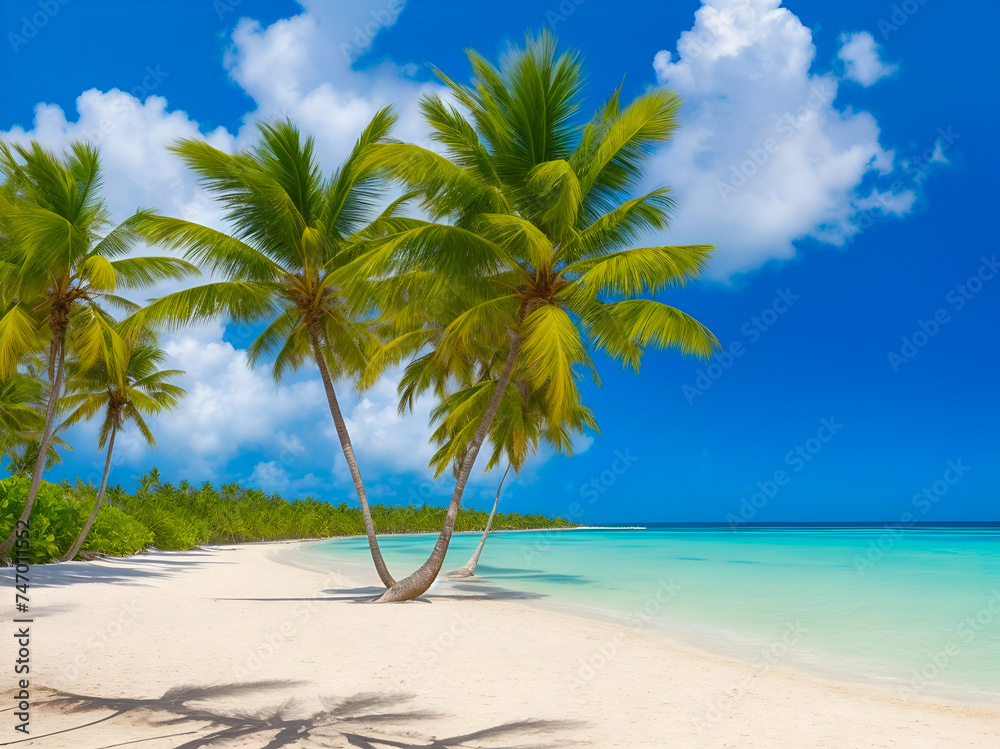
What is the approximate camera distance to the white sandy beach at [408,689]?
4262 mm

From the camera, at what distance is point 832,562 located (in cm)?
2473

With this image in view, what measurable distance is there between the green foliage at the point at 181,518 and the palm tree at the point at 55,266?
1618 millimetres

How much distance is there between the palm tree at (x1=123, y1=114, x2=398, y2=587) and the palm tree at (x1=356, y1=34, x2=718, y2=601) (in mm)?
1036

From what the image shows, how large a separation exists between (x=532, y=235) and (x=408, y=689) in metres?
5.97

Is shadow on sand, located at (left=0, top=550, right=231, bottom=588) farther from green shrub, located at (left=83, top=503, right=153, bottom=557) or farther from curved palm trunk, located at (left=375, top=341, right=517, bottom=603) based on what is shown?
curved palm trunk, located at (left=375, top=341, right=517, bottom=603)

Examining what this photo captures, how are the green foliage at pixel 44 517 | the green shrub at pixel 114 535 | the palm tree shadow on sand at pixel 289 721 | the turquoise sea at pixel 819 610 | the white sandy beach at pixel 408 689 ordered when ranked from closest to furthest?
the palm tree shadow on sand at pixel 289 721 → the white sandy beach at pixel 408 689 → the turquoise sea at pixel 819 610 → the green foliage at pixel 44 517 → the green shrub at pixel 114 535

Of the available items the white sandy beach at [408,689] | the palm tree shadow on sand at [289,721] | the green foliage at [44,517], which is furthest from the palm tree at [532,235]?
the green foliage at [44,517]

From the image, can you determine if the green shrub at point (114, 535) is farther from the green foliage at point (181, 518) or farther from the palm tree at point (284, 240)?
the palm tree at point (284, 240)

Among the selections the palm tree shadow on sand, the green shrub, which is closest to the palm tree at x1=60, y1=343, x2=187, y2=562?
the green shrub

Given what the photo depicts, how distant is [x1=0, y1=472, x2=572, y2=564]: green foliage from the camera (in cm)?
1402

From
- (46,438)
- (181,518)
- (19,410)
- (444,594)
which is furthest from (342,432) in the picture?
(181,518)

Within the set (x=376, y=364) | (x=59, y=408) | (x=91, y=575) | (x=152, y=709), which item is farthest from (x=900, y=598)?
(x=59, y=408)

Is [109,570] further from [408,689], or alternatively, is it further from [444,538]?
[408,689]

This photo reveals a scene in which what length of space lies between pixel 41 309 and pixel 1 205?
189 cm
